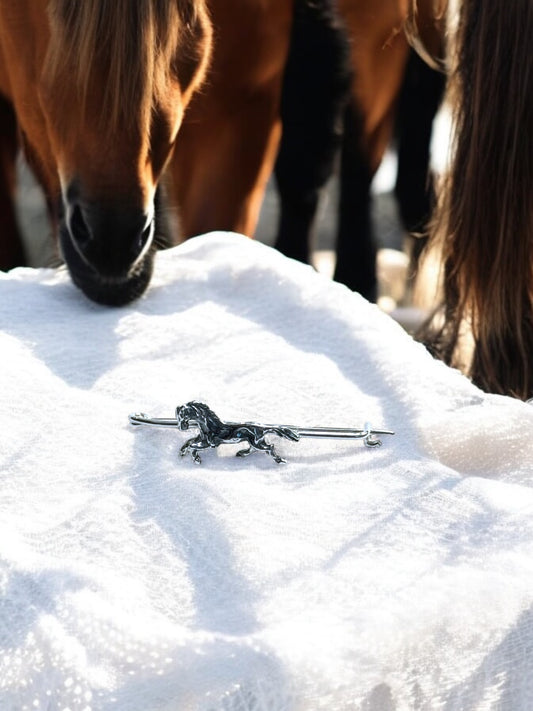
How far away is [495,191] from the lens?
870 millimetres

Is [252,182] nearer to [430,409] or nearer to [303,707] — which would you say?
[430,409]

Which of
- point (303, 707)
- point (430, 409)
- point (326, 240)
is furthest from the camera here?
point (326, 240)

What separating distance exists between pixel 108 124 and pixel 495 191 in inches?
12.1

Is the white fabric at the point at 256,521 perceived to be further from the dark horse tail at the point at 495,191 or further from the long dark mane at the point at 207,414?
the dark horse tail at the point at 495,191

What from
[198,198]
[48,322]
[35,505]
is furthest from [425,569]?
[198,198]

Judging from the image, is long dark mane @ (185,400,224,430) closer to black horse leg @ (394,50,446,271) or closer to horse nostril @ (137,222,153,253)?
horse nostril @ (137,222,153,253)

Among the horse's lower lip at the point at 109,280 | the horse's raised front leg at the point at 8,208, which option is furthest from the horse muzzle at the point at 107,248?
the horse's raised front leg at the point at 8,208

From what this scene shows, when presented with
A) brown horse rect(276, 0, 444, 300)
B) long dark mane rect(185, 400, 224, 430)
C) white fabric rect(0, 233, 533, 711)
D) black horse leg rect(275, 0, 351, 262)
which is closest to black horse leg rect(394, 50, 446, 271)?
brown horse rect(276, 0, 444, 300)

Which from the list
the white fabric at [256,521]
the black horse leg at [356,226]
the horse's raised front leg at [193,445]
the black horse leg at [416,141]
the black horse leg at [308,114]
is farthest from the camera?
the black horse leg at [416,141]

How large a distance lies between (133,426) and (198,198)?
771 millimetres

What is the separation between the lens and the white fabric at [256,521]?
0.45m

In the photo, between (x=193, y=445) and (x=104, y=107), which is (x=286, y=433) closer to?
(x=193, y=445)

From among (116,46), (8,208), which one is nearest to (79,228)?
(116,46)

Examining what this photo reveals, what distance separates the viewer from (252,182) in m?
1.40
